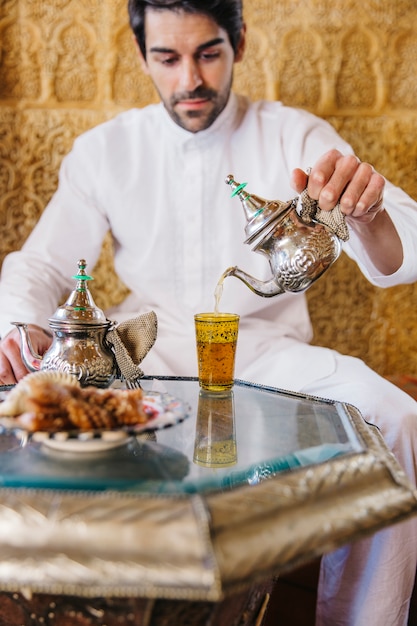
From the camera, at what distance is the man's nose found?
175cm

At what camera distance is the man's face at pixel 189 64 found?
174 cm

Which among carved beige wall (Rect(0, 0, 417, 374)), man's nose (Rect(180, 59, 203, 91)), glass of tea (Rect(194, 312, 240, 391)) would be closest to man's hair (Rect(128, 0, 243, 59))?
man's nose (Rect(180, 59, 203, 91))

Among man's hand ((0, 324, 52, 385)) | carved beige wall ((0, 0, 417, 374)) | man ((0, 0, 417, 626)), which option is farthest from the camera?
carved beige wall ((0, 0, 417, 374))

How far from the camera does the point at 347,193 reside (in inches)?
45.6

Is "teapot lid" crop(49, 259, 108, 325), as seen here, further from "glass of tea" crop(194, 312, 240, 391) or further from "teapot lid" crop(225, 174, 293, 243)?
"teapot lid" crop(225, 174, 293, 243)

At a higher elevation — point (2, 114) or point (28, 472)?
point (2, 114)

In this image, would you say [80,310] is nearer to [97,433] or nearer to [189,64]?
[97,433]

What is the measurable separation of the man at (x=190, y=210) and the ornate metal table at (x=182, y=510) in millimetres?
679

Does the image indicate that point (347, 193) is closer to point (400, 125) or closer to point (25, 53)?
point (400, 125)

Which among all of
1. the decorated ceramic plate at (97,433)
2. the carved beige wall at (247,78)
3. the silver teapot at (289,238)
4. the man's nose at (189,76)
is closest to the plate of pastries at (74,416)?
the decorated ceramic plate at (97,433)

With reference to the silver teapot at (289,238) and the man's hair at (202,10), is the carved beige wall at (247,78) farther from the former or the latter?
the silver teapot at (289,238)

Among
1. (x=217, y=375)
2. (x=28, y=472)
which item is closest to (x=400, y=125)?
(x=217, y=375)

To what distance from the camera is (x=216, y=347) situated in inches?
44.9

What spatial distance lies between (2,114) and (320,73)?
110 cm
